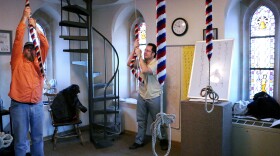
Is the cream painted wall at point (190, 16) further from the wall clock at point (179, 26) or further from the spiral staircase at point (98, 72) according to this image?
the spiral staircase at point (98, 72)

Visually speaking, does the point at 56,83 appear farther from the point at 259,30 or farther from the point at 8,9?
the point at 259,30

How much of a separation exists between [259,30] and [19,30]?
2.93 m

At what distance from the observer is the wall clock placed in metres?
3.55

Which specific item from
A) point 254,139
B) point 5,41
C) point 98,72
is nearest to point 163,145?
point 254,139

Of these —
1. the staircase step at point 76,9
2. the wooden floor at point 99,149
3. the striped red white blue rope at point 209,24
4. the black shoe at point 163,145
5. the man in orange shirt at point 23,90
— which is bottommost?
the wooden floor at point 99,149

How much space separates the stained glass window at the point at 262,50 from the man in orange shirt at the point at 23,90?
8.94 ft

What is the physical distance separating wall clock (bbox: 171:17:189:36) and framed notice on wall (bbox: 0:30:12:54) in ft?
7.82

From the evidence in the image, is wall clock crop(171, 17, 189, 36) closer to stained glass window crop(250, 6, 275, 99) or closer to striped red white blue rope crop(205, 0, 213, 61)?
stained glass window crop(250, 6, 275, 99)

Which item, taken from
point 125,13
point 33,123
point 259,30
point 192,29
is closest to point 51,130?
point 33,123

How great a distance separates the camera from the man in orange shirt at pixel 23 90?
2.46m

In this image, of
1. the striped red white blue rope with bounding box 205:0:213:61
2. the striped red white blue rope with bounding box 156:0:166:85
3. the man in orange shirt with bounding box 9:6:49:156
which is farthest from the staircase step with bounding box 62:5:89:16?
the striped red white blue rope with bounding box 156:0:166:85

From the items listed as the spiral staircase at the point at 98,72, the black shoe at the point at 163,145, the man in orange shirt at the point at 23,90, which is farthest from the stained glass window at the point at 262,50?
the man in orange shirt at the point at 23,90

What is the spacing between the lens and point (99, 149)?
3627 millimetres

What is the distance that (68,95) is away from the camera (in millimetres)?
3859
